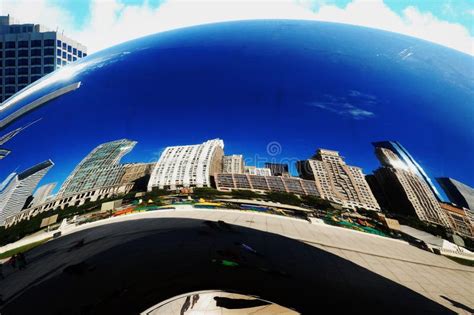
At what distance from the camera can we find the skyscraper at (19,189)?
223cm

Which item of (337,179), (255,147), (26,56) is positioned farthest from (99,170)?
(26,56)

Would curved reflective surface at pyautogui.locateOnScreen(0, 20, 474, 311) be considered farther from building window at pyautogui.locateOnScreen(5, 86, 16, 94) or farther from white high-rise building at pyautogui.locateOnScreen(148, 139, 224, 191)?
building window at pyautogui.locateOnScreen(5, 86, 16, 94)

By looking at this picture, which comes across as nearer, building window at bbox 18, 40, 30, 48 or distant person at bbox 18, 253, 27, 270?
distant person at bbox 18, 253, 27, 270

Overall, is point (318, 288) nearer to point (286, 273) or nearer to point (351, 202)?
point (286, 273)

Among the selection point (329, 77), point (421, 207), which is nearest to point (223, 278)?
point (421, 207)

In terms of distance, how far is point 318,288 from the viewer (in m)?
2.09

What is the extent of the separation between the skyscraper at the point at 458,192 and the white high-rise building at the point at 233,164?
1.21 metres

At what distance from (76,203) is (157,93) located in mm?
934

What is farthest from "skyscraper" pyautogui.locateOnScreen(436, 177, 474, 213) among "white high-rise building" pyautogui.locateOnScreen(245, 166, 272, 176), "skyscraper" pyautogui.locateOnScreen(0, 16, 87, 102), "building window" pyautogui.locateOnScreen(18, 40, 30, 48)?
"building window" pyautogui.locateOnScreen(18, 40, 30, 48)

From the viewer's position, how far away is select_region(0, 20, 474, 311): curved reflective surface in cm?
202

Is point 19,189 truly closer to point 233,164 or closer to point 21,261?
point 21,261

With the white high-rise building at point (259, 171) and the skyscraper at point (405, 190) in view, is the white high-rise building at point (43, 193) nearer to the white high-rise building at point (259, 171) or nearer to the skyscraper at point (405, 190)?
the white high-rise building at point (259, 171)

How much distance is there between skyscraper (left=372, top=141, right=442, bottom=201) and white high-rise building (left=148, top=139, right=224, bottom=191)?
3.46 feet

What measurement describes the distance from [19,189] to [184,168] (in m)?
1.17
